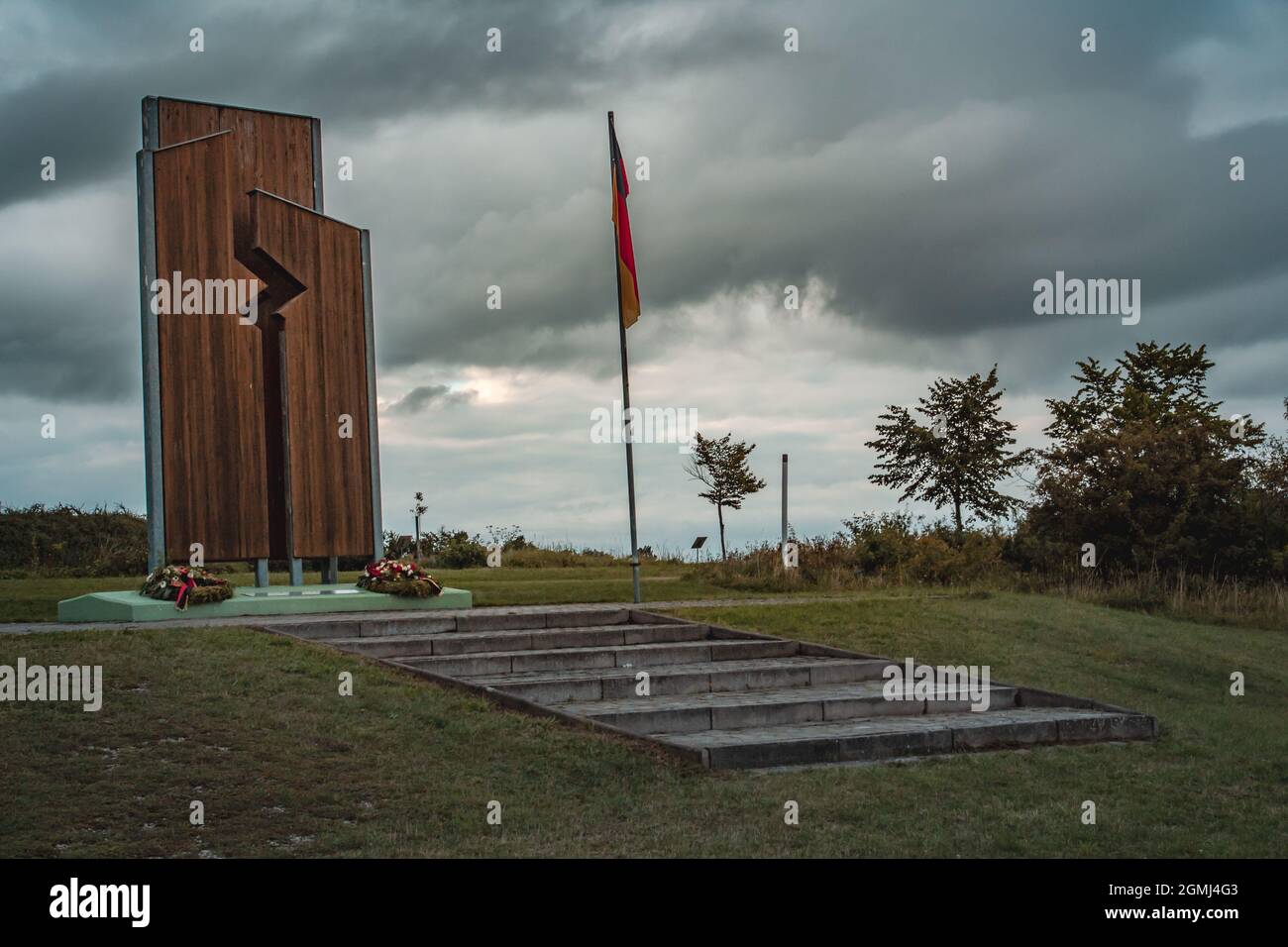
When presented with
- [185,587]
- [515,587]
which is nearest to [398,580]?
[185,587]

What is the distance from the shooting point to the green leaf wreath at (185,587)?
13.9 meters

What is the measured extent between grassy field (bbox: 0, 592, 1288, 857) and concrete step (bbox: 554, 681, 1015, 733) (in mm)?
936

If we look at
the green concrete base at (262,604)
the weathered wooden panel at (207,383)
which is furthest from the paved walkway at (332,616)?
the weathered wooden panel at (207,383)

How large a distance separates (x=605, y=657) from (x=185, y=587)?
5.06 meters

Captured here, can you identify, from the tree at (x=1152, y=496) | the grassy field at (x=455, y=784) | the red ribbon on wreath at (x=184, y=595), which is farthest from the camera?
the tree at (x=1152, y=496)

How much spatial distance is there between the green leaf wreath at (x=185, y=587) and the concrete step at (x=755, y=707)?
218 inches

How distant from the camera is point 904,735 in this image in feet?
31.2

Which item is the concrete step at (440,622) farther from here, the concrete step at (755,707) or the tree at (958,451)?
the tree at (958,451)

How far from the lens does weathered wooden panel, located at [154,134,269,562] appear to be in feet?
50.4

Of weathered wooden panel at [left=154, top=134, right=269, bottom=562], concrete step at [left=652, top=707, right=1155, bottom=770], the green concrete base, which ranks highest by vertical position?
weathered wooden panel at [left=154, top=134, right=269, bottom=562]

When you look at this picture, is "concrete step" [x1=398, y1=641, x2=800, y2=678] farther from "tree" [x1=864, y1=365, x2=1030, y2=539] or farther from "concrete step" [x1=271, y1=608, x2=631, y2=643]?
"tree" [x1=864, y1=365, x2=1030, y2=539]

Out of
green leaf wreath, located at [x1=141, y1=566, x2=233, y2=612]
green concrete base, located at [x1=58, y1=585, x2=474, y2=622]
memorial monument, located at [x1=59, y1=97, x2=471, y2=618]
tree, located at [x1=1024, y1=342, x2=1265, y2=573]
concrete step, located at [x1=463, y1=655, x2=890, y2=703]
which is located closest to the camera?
concrete step, located at [x1=463, y1=655, x2=890, y2=703]

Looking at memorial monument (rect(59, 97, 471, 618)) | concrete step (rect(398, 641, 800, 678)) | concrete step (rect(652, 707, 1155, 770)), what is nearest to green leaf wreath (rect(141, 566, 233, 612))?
memorial monument (rect(59, 97, 471, 618))
